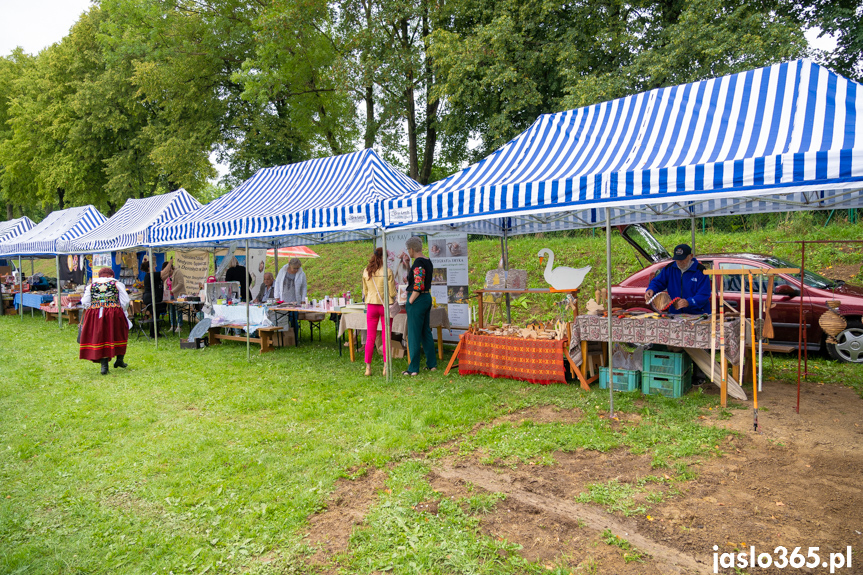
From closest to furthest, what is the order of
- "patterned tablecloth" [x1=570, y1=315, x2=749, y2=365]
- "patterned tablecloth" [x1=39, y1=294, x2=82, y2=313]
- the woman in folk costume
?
"patterned tablecloth" [x1=570, y1=315, x2=749, y2=365] < the woman in folk costume < "patterned tablecloth" [x1=39, y1=294, x2=82, y2=313]

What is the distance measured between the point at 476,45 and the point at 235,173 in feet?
39.1

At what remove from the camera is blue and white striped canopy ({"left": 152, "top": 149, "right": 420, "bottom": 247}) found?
7.41 metres

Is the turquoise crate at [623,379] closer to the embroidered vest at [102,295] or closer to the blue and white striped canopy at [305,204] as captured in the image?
the blue and white striped canopy at [305,204]

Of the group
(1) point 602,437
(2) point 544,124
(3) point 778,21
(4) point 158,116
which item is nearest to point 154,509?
(1) point 602,437

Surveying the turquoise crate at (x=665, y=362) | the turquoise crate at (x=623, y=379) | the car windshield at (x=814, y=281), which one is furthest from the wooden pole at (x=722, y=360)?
the car windshield at (x=814, y=281)

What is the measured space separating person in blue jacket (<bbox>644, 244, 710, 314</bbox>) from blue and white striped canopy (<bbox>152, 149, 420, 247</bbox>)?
3636mm

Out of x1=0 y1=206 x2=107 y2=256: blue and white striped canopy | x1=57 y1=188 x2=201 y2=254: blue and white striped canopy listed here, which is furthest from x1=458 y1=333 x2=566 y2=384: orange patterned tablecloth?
x1=0 y1=206 x2=107 y2=256: blue and white striped canopy

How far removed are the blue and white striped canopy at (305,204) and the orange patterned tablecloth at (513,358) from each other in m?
2.12

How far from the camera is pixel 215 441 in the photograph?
16.6 ft

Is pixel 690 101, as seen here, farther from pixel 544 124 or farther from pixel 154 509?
pixel 154 509

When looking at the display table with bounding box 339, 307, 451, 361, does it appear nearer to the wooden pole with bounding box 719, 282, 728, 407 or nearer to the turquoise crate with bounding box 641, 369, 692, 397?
the turquoise crate with bounding box 641, 369, 692, 397

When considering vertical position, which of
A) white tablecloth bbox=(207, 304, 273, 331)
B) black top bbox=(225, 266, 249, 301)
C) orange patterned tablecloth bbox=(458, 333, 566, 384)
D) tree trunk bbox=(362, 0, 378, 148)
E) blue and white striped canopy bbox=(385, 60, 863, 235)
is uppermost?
tree trunk bbox=(362, 0, 378, 148)

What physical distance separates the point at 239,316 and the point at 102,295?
2.51 meters

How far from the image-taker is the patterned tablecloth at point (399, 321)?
8.05m
